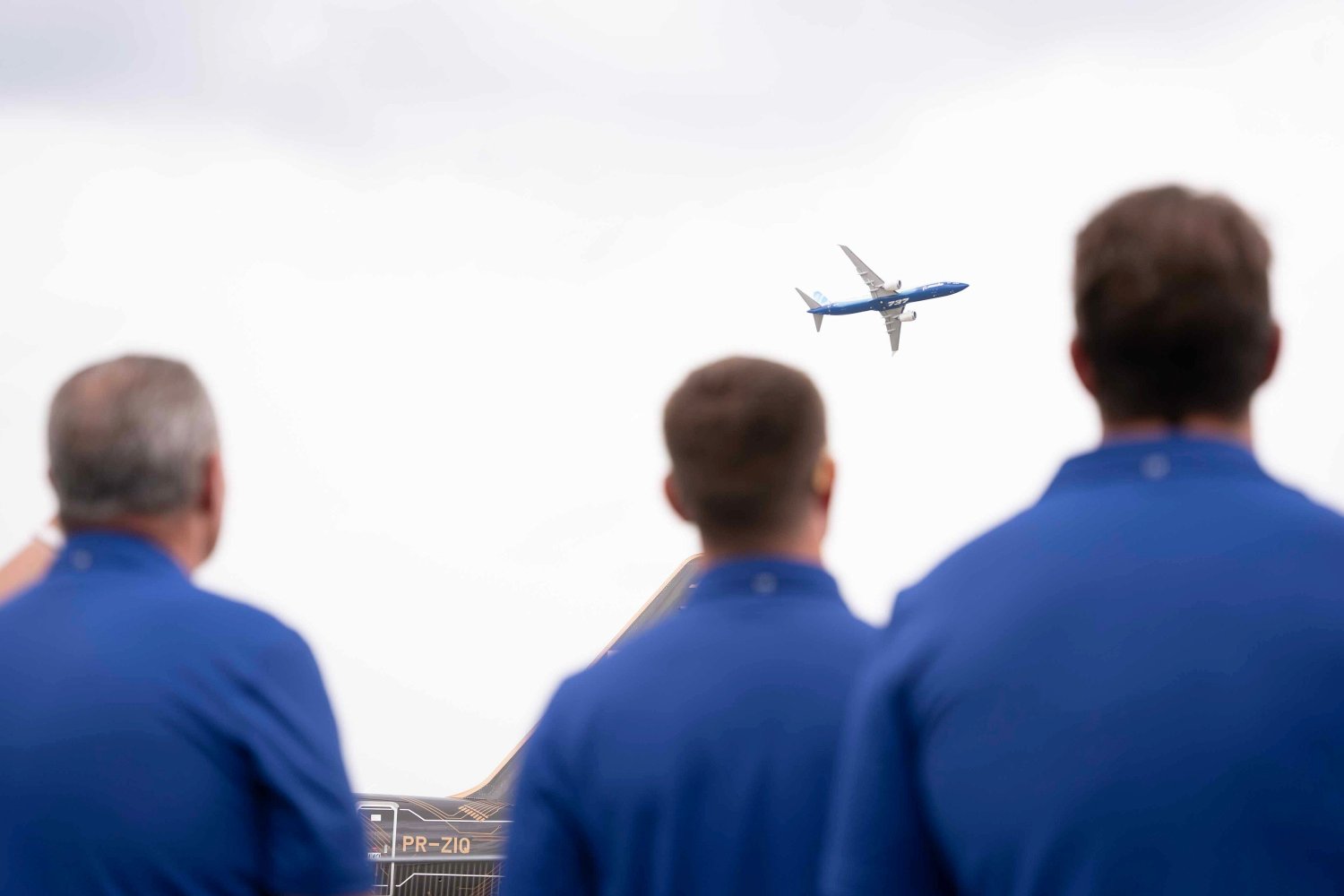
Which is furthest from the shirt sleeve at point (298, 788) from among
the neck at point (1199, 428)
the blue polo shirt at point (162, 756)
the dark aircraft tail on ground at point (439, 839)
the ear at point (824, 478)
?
the dark aircraft tail on ground at point (439, 839)

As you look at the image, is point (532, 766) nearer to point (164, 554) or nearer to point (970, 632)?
point (164, 554)

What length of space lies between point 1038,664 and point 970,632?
15cm

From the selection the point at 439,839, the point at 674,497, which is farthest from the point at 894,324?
the point at 674,497

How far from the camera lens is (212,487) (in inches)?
148

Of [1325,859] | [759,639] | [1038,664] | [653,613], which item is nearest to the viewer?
[1325,859]

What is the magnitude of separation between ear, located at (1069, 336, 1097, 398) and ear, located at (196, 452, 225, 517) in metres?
2.43

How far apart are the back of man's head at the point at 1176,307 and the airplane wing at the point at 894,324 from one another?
2310 inches

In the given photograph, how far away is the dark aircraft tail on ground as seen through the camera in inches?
1468

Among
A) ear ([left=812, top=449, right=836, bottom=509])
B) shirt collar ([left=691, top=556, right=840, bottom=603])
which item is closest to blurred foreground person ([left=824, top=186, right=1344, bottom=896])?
shirt collar ([left=691, top=556, right=840, bottom=603])

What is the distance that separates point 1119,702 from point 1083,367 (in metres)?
0.79

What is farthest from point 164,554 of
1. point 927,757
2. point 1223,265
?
point 1223,265

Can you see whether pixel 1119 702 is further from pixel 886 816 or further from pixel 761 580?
pixel 761 580

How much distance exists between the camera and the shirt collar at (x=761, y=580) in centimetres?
363

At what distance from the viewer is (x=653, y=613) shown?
3806 centimetres
